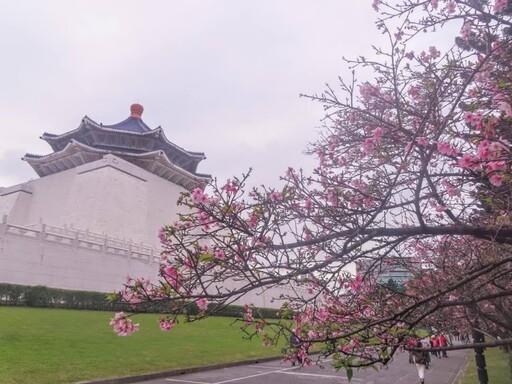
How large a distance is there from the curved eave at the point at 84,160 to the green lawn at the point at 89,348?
18.1 meters

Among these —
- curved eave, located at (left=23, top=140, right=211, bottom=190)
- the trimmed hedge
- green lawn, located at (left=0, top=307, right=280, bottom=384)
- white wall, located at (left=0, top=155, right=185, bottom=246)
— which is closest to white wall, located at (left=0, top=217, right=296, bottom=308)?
the trimmed hedge

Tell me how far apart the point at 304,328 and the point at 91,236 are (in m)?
23.0

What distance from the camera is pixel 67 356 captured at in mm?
10555

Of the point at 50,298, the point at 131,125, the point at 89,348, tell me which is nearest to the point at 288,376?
the point at 89,348

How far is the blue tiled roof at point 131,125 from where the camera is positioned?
129ft

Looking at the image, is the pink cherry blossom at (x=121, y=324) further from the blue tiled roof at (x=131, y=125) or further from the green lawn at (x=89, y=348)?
the blue tiled roof at (x=131, y=125)

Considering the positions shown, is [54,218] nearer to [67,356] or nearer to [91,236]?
[91,236]

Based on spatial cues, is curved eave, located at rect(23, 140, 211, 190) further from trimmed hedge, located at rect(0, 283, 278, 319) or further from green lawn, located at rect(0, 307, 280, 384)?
green lawn, located at rect(0, 307, 280, 384)

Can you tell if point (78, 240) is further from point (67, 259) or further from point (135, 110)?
point (135, 110)

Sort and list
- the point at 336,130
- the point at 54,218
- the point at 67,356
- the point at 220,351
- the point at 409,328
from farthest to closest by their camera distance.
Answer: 1. the point at 54,218
2. the point at 220,351
3. the point at 67,356
4. the point at 336,130
5. the point at 409,328

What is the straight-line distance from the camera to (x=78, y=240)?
22344mm

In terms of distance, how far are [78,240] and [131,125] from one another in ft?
68.6

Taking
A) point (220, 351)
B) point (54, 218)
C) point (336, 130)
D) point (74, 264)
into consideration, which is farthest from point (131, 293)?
point (54, 218)

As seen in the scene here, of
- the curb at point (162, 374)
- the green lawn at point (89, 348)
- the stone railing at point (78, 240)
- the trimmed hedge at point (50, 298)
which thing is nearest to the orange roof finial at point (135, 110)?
the stone railing at point (78, 240)
